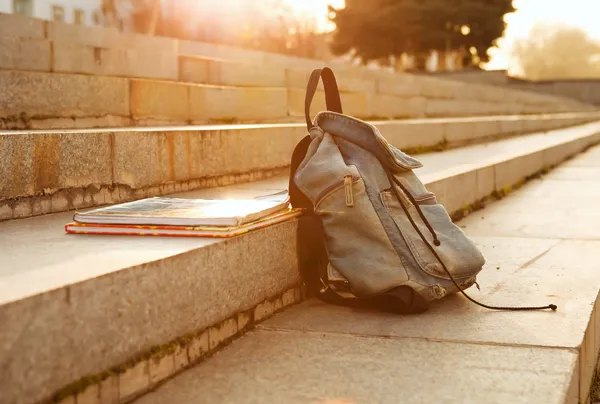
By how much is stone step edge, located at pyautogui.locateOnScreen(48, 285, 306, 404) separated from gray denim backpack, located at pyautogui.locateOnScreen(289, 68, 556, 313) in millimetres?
315

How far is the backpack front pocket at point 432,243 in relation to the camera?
262cm

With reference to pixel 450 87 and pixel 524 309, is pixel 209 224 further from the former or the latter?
pixel 450 87

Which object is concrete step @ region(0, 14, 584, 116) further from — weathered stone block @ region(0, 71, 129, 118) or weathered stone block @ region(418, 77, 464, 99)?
weathered stone block @ region(0, 71, 129, 118)

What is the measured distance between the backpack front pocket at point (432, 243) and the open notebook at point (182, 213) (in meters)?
0.40

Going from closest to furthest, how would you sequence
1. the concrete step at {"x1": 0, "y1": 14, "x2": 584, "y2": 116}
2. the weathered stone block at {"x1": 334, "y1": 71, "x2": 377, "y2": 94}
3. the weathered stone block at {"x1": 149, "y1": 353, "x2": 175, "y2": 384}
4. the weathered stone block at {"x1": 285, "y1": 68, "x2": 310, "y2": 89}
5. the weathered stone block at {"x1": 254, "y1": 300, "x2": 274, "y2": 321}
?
the weathered stone block at {"x1": 149, "y1": 353, "x2": 175, "y2": 384}, the weathered stone block at {"x1": 254, "y1": 300, "x2": 274, "y2": 321}, the concrete step at {"x1": 0, "y1": 14, "x2": 584, "y2": 116}, the weathered stone block at {"x1": 285, "y1": 68, "x2": 310, "y2": 89}, the weathered stone block at {"x1": 334, "y1": 71, "x2": 377, "y2": 94}

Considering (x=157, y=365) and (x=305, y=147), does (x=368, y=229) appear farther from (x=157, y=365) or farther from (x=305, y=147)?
(x=157, y=365)

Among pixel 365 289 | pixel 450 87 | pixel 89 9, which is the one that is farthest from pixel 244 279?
pixel 89 9

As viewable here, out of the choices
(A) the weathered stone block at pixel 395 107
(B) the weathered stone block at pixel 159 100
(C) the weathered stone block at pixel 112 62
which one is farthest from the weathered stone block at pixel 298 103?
(A) the weathered stone block at pixel 395 107

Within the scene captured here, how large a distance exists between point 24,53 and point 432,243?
3.27 metres

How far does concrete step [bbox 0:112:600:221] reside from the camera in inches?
107

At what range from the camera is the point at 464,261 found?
273cm

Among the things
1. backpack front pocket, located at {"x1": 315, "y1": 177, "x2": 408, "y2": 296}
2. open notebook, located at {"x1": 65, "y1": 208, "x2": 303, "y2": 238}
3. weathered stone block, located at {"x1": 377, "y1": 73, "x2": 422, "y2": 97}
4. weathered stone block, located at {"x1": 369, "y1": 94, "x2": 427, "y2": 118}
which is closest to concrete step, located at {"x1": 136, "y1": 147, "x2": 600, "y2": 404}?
backpack front pocket, located at {"x1": 315, "y1": 177, "x2": 408, "y2": 296}

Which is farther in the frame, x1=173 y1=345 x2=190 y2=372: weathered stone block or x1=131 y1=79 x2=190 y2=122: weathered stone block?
x1=131 y1=79 x2=190 y2=122: weathered stone block

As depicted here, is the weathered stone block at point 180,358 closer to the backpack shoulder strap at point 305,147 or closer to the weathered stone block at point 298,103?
the backpack shoulder strap at point 305,147
